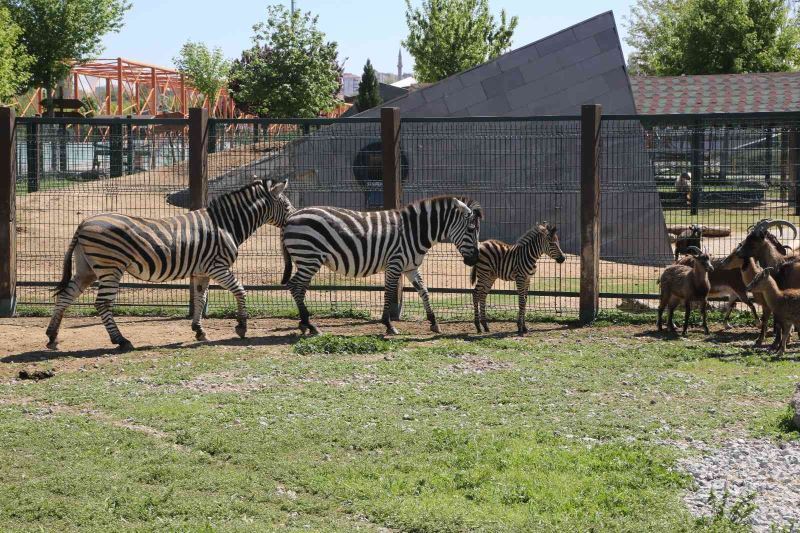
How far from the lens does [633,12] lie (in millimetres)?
72312

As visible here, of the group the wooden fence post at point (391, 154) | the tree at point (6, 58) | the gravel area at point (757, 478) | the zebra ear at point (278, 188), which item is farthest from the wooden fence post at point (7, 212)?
the tree at point (6, 58)

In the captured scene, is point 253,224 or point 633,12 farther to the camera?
point 633,12

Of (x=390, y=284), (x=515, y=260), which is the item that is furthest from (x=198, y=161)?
(x=515, y=260)

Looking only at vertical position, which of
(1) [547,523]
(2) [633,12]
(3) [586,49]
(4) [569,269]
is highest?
(2) [633,12]

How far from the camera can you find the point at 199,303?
13773 millimetres

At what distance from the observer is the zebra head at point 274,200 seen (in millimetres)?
14219

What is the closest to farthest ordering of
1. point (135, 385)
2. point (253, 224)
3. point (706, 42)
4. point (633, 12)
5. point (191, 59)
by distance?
point (135, 385)
point (253, 224)
point (706, 42)
point (191, 59)
point (633, 12)

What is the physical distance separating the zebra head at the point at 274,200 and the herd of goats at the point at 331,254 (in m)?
0.01

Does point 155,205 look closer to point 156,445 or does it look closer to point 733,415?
point 156,445

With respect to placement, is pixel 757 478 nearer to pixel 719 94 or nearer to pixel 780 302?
pixel 780 302

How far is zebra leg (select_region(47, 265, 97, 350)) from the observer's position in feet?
42.1

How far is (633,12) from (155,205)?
60.6m

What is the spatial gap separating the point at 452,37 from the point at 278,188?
4063 centimetres

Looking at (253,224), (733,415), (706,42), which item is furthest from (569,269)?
(706,42)
